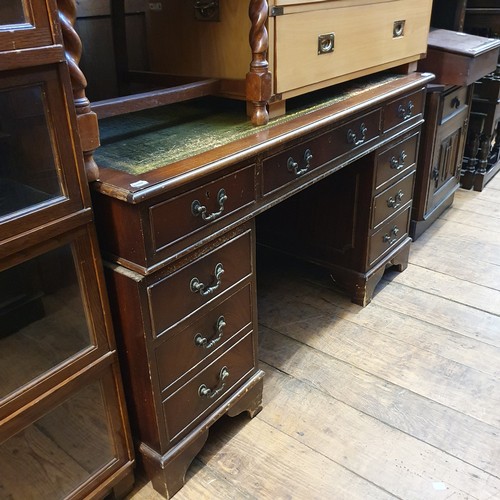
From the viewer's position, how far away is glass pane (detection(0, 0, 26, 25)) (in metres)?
0.75

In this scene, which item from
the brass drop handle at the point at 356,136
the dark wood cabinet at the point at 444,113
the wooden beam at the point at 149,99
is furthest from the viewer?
the dark wood cabinet at the point at 444,113

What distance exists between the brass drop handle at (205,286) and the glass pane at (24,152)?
1.21 feet

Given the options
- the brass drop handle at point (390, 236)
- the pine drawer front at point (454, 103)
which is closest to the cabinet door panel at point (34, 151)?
the brass drop handle at point (390, 236)

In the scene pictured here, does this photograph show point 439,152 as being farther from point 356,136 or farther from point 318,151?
point 318,151

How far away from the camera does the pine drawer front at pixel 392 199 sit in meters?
1.88

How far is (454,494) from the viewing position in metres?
1.28

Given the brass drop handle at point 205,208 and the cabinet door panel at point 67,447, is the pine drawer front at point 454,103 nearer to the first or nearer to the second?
the brass drop handle at point 205,208

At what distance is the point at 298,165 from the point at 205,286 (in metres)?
0.41

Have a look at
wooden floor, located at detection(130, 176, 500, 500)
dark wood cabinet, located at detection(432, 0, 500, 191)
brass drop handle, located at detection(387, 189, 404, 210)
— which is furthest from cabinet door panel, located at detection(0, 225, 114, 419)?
dark wood cabinet, located at detection(432, 0, 500, 191)

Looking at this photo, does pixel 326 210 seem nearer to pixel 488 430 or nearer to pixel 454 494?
pixel 488 430

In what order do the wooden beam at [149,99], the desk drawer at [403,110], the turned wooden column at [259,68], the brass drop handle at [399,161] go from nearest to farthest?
the wooden beam at [149,99]
the turned wooden column at [259,68]
the desk drawer at [403,110]
the brass drop handle at [399,161]

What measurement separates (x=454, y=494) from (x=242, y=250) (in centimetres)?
79

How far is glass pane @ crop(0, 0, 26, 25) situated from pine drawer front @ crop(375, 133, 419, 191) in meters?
1.26

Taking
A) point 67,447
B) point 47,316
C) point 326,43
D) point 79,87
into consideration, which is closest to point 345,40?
point 326,43
